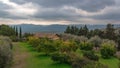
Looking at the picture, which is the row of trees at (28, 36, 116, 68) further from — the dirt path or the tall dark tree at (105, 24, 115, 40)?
the tall dark tree at (105, 24, 115, 40)

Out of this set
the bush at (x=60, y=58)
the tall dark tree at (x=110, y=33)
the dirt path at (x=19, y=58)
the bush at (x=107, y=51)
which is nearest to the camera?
the dirt path at (x=19, y=58)

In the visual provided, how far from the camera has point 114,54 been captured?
60.6 m

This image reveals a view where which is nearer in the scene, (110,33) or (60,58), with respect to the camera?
(60,58)

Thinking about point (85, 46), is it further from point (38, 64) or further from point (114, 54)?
point (38, 64)

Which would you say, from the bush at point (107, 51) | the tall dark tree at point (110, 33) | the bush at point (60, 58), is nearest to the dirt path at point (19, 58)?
the bush at point (60, 58)

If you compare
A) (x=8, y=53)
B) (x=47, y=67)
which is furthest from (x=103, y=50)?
(x=8, y=53)

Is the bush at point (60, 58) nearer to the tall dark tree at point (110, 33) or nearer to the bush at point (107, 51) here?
the bush at point (107, 51)

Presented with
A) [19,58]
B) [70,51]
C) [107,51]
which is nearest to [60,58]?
[19,58]

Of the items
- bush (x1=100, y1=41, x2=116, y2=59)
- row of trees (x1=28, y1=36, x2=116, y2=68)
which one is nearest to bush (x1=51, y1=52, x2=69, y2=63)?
row of trees (x1=28, y1=36, x2=116, y2=68)

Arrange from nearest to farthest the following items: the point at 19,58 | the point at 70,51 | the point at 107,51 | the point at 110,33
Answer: the point at 19,58 < the point at 107,51 < the point at 70,51 < the point at 110,33

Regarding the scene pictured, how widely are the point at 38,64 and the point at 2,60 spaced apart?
17.7 meters

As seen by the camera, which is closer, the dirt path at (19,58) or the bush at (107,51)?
the dirt path at (19,58)

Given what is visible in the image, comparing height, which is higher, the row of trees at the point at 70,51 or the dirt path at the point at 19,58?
the row of trees at the point at 70,51

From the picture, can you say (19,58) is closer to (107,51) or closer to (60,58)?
(60,58)
